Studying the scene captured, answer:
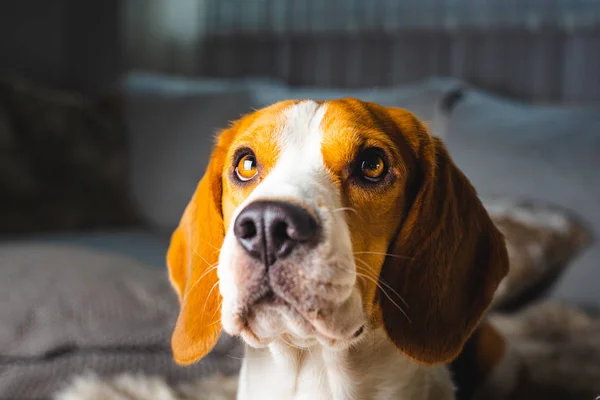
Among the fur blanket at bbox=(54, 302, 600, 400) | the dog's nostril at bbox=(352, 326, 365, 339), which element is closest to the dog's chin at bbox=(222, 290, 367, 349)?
the dog's nostril at bbox=(352, 326, 365, 339)

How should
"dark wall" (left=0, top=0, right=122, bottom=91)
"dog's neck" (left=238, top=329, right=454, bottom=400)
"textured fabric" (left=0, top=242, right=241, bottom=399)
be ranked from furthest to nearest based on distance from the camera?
"dark wall" (left=0, top=0, right=122, bottom=91), "textured fabric" (left=0, top=242, right=241, bottom=399), "dog's neck" (left=238, top=329, right=454, bottom=400)

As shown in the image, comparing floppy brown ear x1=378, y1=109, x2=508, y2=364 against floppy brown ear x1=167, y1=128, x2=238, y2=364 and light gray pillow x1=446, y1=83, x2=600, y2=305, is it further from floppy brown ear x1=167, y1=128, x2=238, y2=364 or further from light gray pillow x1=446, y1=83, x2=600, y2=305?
light gray pillow x1=446, y1=83, x2=600, y2=305

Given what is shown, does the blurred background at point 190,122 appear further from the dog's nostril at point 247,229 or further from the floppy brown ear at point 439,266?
the dog's nostril at point 247,229

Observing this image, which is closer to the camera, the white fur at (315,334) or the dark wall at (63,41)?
the white fur at (315,334)

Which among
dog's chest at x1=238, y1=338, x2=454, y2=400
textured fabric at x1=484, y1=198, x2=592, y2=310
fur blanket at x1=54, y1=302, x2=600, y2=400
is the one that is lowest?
fur blanket at x1=54, y1=302, x2=600, y2=400

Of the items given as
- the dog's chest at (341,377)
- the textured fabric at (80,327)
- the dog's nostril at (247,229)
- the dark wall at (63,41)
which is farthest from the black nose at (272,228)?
the dark wall at (63,41)

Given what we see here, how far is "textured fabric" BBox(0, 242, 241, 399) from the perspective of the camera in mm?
1341

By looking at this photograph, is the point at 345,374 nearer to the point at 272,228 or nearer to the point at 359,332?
the point at 359,332

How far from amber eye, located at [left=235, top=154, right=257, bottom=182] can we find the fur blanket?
491 millimetres

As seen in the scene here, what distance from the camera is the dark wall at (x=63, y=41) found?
3.41 metres

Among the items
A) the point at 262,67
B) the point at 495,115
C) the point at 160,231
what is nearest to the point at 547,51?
the point at 495,115

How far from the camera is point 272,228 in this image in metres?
0.78

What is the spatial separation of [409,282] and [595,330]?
991mm

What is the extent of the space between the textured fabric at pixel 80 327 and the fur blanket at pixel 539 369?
Answer: 0.25 ft
